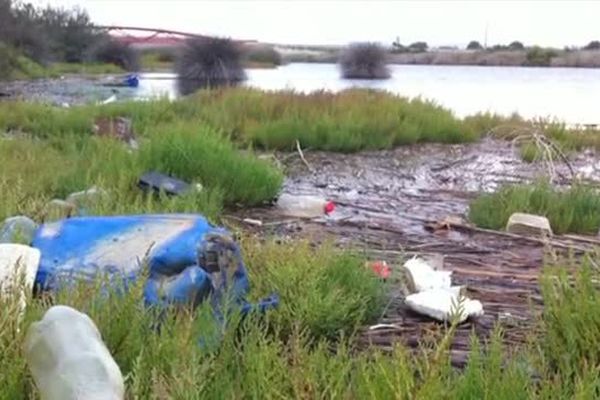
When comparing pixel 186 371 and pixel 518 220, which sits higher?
pixel 186 371

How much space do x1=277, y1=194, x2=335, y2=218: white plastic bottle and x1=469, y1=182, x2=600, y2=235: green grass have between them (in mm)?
994

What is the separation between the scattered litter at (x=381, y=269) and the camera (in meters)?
3.58

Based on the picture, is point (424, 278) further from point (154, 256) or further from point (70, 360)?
point (70, 360)

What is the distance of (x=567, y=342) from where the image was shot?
249cm

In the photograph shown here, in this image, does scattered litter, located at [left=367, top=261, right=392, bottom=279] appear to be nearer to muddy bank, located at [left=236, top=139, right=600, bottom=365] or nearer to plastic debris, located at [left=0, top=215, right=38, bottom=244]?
muddy bank, located at [left=236, top=139, right=600, bottom=365]

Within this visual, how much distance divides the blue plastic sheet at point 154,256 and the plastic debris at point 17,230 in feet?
0.16

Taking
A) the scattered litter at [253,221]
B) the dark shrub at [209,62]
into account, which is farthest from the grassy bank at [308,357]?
the dark shrub at [209,62]

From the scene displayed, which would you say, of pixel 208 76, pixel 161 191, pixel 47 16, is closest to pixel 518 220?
pixel 161 191

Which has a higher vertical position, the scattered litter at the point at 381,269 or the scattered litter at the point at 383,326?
the scattered litter at the point at 381,269

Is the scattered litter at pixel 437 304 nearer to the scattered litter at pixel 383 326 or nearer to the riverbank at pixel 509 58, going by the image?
the scattered litter at pixel 383 326

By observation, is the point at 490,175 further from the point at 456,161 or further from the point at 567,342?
the point at 567,342

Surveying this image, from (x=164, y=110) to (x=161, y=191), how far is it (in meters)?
6.62

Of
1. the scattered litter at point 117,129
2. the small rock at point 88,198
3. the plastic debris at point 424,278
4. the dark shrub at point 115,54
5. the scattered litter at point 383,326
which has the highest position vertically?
the dark shrub at point 115,54

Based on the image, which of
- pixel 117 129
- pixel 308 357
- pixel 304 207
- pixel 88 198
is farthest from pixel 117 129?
pixel 308 357
